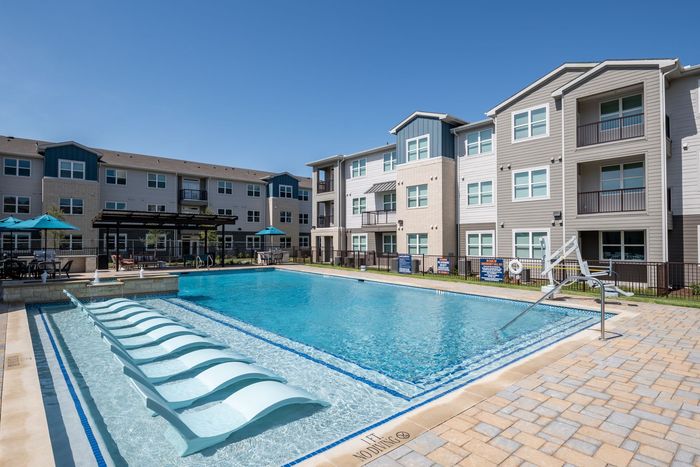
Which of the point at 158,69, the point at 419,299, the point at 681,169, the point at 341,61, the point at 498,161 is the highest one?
the point at 341,61

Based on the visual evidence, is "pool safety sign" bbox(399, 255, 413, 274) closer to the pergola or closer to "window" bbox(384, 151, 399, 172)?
"window" bbox(384, 151, 399, 172)

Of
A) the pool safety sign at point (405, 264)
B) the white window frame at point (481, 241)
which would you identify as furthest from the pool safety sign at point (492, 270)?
the pool safety sign at point (405, 264)

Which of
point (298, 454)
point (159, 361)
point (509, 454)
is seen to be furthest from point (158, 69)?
point (509, 454)

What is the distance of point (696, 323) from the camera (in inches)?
356

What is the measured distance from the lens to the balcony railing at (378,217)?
2729cm

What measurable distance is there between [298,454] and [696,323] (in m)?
10.7

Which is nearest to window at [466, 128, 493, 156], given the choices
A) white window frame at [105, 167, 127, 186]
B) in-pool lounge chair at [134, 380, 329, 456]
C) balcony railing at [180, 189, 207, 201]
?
in-pool lounge chair at [134, 380, 329, 456]

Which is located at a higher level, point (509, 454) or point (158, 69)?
point (158, 69)

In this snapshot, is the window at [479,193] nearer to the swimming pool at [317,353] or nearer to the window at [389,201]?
the window at [389,201]

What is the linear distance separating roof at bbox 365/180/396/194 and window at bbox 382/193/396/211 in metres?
0.90

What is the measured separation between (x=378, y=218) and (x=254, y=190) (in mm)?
21123

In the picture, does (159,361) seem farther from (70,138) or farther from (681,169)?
(70,138)

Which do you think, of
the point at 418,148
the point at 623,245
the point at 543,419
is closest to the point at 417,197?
the point at 418,148

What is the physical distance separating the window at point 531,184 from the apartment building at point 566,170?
0.17 ft
